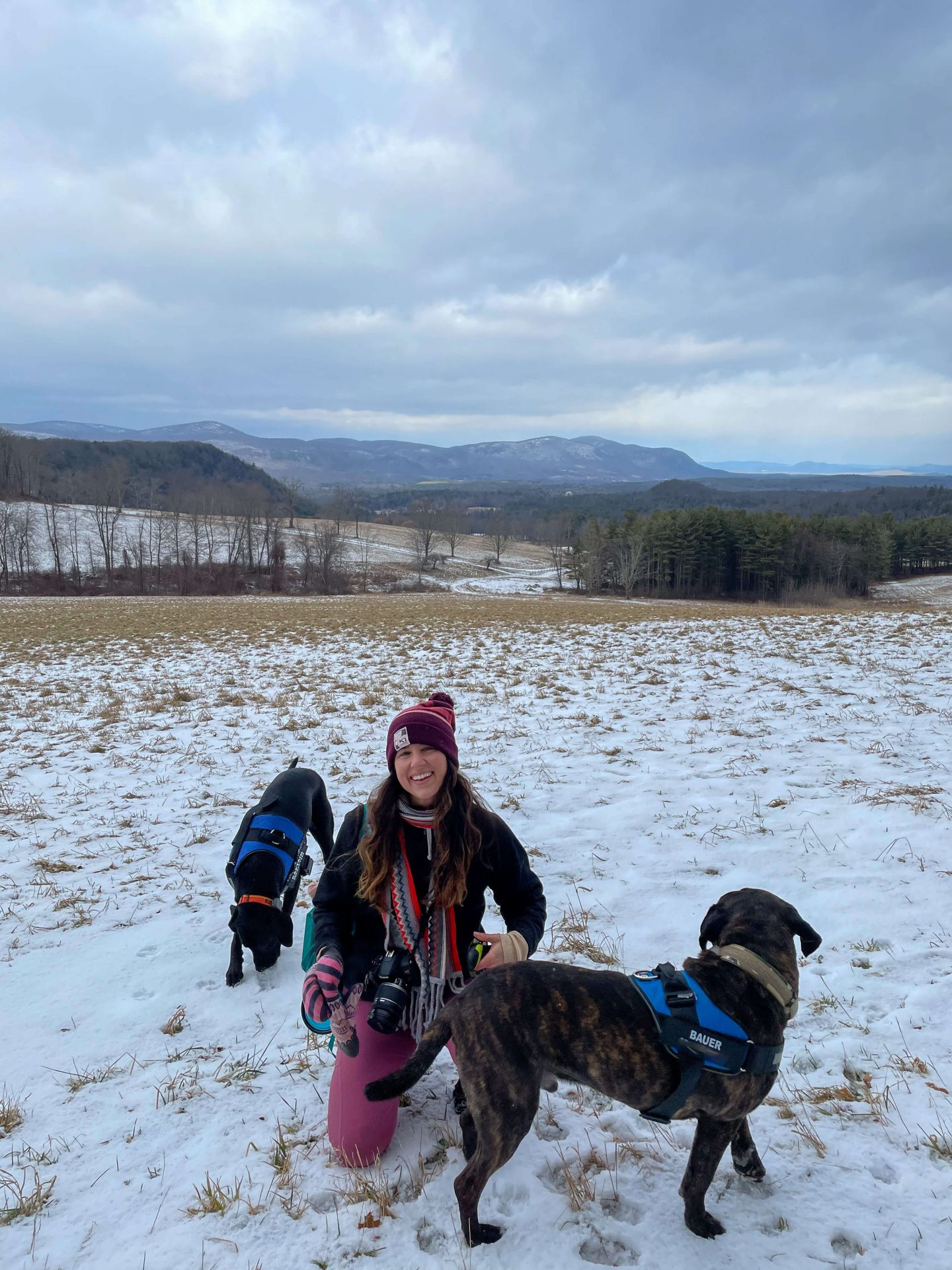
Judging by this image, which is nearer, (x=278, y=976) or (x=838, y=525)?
(x=278, y=976)

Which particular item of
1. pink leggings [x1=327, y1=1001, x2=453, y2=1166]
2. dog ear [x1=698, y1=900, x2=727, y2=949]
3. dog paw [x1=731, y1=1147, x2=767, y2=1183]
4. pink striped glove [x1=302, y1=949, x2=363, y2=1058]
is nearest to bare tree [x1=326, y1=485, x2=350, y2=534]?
pink striped glove [x1=302, y1=949, x2=363, y2=1058]

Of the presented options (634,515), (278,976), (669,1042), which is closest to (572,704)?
(278,976)

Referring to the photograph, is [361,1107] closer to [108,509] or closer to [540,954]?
[540,954]

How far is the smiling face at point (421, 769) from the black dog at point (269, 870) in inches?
68.9

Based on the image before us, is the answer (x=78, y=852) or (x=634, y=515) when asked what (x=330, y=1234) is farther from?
(x=634, y=515)

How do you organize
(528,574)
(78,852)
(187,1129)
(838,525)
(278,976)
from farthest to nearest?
(528,574) < (838,525) < (78,852) < (278,976) < (187,1129)

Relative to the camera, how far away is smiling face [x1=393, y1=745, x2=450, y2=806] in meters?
3.02

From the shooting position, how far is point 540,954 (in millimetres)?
4059

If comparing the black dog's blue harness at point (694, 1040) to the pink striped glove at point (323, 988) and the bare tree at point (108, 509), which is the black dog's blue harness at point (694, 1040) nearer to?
the pink striped glove at point (323, 988)

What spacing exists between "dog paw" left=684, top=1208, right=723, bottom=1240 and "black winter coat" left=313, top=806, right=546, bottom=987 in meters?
1.15

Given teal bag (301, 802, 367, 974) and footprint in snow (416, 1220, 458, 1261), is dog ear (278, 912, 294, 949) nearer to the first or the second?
teal bag (301, 802, 367, 974)

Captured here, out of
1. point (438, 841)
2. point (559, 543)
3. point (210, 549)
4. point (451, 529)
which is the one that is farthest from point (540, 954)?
point (451, 529)

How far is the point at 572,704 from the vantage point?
32.2 ft

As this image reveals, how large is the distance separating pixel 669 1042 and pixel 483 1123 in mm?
781
